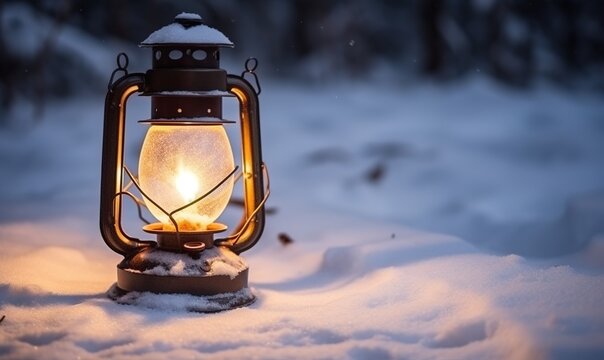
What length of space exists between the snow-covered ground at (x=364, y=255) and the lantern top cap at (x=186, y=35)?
36.2 inches

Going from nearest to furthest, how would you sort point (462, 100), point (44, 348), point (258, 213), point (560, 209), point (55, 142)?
point (44, 348) → point (258, 213) → point (560, 209) → point (55, 142) → point (462, 100)

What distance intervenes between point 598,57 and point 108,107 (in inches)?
658

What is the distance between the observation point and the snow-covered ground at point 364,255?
7.20ft

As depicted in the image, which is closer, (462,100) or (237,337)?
(237,337)

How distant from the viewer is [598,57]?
17.3m

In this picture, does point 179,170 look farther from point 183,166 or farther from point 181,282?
point 181,282

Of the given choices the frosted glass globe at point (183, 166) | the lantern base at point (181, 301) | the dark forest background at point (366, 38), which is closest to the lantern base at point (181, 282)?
the lantern base at point (181, 301)

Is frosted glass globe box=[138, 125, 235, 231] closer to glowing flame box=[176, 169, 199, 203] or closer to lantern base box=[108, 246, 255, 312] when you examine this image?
glowing flame box=[176, 169, 199, 203]

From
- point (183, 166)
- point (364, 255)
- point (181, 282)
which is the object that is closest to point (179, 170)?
point (183, 166)

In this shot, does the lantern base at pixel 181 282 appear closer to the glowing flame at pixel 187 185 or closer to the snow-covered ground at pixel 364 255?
the snow-covered ground at pixel 364 255

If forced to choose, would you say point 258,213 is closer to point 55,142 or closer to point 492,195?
point 492,195

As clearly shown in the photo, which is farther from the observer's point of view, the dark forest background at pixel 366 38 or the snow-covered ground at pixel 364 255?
the dark forest background at pixel 366 38

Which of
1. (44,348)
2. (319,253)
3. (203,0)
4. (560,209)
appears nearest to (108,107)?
(44,348)

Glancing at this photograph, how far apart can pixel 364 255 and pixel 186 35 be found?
116 centimetres
